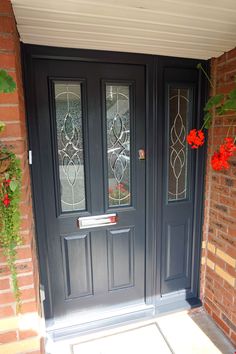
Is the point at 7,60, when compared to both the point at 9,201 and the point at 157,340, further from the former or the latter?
the point at 157,340

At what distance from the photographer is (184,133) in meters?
1.98

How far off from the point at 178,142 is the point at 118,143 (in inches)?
20.2

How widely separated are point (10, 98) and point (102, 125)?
749 mm

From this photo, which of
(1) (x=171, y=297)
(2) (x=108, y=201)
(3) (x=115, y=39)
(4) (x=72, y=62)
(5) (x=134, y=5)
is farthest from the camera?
(1) (x=171, y=297)

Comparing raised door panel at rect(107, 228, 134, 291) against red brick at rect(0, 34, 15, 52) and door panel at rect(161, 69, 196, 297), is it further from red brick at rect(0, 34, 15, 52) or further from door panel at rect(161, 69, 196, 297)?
red brick at rect(0, 34, 15, 52)

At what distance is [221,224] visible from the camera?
1929mm

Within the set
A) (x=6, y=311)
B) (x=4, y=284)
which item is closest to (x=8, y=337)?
(x=6, y=311)

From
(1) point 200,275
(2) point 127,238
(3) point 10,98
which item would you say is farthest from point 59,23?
(1) point 200,275

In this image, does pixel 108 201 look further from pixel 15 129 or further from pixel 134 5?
pixel 134 5

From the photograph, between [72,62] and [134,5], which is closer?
[134,5]

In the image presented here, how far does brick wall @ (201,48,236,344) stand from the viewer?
1.79 m

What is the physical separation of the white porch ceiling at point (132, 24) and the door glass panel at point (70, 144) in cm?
31

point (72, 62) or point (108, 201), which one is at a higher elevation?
point (72, 62)

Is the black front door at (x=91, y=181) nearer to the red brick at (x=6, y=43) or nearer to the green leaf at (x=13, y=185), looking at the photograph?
the red brick at (x=6, y=43)
